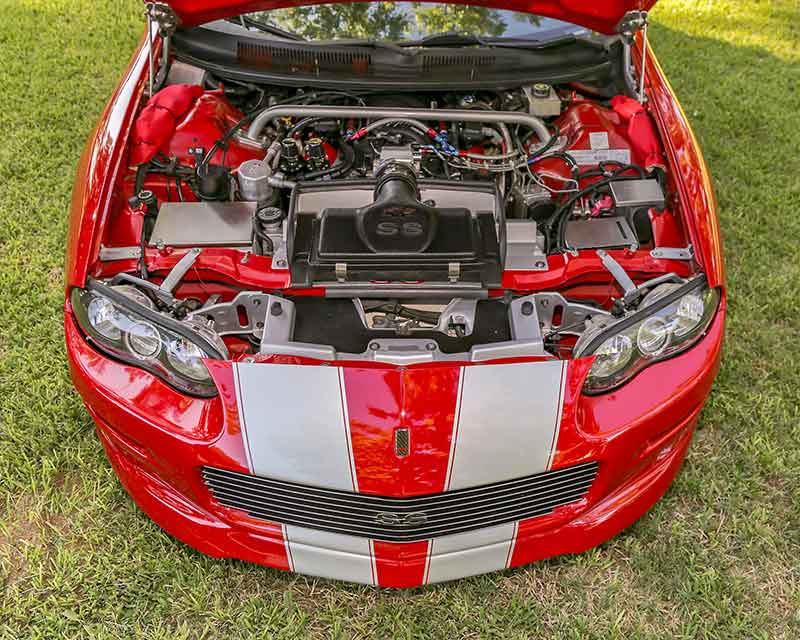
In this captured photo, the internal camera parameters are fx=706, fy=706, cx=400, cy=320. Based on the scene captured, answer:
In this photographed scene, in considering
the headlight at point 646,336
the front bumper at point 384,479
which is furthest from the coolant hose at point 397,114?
the front bumper at point 384,479

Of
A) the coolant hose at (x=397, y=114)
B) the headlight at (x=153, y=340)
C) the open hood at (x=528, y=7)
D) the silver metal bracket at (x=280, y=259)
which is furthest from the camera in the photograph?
the coolant hose at (x=397, y=114)

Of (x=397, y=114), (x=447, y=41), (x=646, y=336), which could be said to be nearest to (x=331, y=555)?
(x=646, y=336)

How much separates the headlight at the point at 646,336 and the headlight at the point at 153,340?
958 mm

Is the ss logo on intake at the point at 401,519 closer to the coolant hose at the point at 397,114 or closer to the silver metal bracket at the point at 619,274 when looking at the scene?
the silver metal bracket at the point at 619,274

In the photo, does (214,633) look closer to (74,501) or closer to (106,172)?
(74,501)

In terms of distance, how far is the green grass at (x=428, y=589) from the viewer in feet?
6.33

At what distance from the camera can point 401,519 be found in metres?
1.71

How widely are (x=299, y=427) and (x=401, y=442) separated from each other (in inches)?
9.4

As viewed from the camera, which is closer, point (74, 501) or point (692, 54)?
point (74, 501)

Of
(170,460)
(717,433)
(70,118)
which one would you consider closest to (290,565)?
(170,460)

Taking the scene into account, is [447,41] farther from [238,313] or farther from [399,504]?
[399,504]

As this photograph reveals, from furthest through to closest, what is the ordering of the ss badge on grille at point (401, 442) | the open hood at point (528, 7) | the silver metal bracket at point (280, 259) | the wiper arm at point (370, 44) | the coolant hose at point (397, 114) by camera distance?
the wiper arm at point (370, 44) < the coolant hose at point (397, 114) < the open hood at point (528, 7) < the silver metal bracket at point (280, 259) < the ss badge on grille at point (401, 442)

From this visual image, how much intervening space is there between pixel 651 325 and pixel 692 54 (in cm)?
392

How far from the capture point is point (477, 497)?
171 cm
